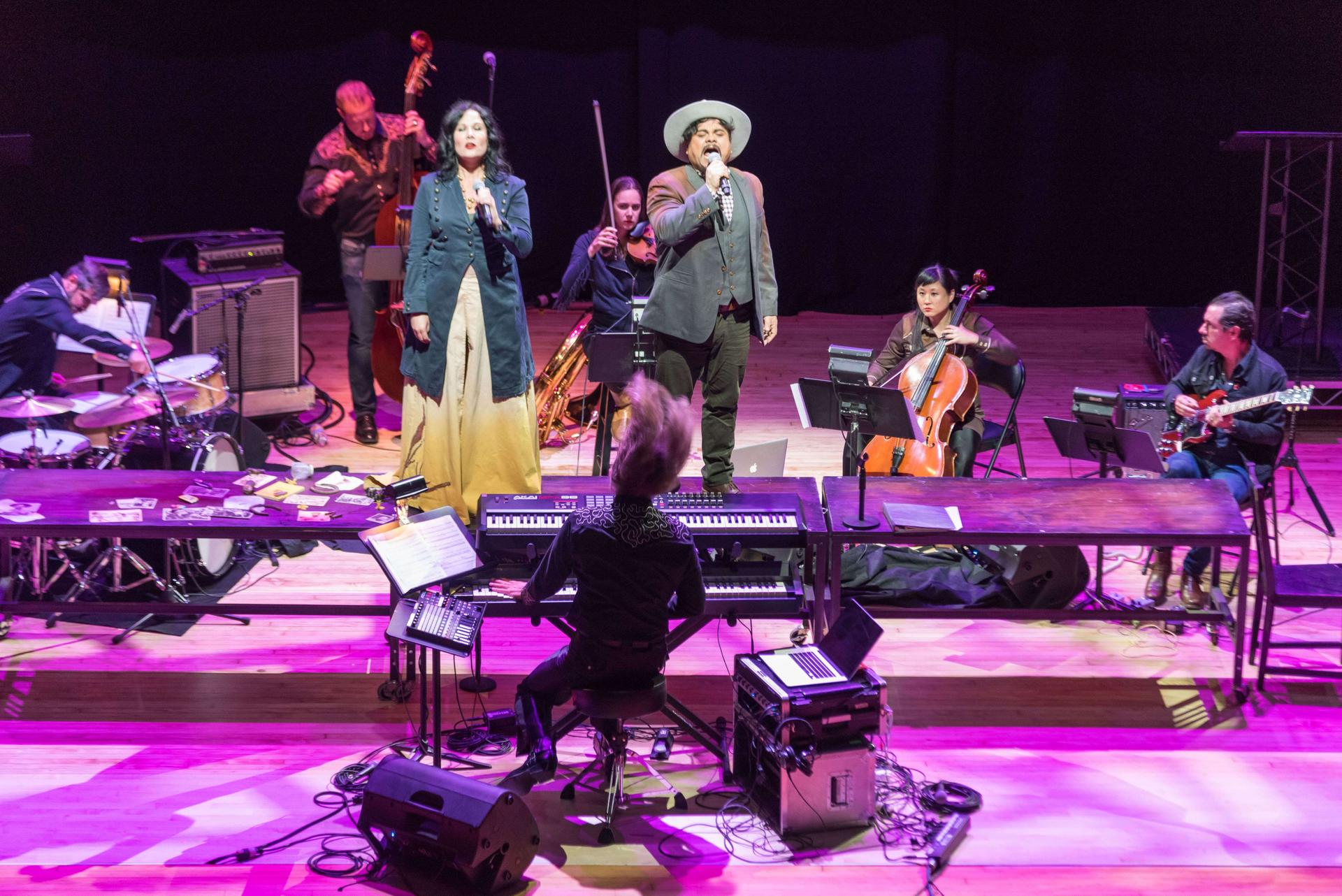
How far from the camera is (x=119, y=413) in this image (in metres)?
5.68

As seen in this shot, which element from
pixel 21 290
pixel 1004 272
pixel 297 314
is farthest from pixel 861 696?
pixel 1004 272

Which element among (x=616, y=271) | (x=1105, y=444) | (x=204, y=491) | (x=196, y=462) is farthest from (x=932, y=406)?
(x=196, y=462)

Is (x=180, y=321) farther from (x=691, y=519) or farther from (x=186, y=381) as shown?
(x=691, y=519)

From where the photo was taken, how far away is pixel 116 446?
232 inches

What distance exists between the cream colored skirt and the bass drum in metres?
0.84

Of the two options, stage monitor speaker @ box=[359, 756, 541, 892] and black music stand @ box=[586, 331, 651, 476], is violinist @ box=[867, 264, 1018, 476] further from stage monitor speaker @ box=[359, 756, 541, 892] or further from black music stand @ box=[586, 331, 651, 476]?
stage monitor speaker @ box=[359, 756, 541, 892]

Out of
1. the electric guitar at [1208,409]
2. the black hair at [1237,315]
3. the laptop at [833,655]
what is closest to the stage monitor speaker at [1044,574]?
the electric guitar at [1208,409]

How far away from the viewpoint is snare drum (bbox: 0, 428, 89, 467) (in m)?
5.61

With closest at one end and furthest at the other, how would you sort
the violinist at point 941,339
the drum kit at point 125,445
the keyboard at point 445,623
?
the keyboard at point 445,623 < the drum kit at point 125,445 < the violinist at point 941,339

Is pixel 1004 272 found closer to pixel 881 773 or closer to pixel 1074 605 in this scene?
pixel 1074 605

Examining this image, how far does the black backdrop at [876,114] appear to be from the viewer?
36.6 ft

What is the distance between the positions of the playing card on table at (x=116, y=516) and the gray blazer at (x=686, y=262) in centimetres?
201

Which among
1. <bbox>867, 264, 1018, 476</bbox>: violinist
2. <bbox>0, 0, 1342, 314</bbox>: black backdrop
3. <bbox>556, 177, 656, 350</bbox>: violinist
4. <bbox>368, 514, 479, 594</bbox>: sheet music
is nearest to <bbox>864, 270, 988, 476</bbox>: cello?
<bbox>867, 264, 1018, 476</bbox>: violinist

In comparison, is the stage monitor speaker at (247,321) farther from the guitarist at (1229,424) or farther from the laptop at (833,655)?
the guitarist at (1229,424)
